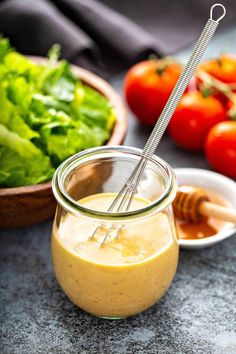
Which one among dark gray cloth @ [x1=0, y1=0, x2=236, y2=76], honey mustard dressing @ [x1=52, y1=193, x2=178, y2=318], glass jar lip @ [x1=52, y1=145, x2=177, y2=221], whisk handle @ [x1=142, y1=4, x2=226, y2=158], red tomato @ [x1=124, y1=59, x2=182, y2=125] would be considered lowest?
dark gray cloth @ [x1=0, y1=0, x2=236, y2=76]

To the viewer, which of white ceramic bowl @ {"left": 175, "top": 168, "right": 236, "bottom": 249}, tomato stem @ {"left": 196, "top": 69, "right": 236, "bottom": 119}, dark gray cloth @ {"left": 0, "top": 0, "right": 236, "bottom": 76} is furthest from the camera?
dark gray cloth @ {"left": 0, "top": 0, "right": 236, "bottom": 76}

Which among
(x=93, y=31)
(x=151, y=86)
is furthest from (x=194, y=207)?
(x=93, y=31)

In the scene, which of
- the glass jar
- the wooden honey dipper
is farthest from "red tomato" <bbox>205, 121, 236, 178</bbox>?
the glass jar

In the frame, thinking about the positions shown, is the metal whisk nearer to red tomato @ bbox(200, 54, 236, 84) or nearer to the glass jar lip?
the glass jar lip

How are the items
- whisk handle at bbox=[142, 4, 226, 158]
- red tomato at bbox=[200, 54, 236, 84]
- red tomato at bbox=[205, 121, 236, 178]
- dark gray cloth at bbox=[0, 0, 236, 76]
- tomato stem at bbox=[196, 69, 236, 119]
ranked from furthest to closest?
1. dark gray cloth at bbox=[0, 0, 236, 76]
2. red tomato at bbox=[200, 54, 236, 84]
3. tomato stem at bbox=[196, 69, 236, 119]
4. red tomato at bbox=[205, 121, 236, 178]
5. whisk handle at bbox=[142, 4, 226, 158]

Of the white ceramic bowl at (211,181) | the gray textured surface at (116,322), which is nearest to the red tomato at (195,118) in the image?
the white ceramic bowl at (211,181)

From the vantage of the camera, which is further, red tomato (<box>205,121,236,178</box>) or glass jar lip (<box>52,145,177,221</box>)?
red tomato (<box>205,121,236,178</box>)

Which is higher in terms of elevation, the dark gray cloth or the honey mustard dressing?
the honey mustard dressing
